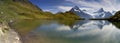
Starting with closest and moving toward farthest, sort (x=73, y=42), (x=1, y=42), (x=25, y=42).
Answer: (x=1, y=42) < (x=25, y=42) < (x=73, y=42)

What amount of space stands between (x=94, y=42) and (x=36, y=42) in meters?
9.19

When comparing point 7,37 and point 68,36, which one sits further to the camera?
point 68,36

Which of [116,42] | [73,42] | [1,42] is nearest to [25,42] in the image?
[73,42]

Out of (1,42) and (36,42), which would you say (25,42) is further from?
(1,42)

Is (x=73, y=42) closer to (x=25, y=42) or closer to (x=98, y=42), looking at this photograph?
(x=98, y=42)

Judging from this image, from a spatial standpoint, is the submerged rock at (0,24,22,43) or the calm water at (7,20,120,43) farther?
the calm water at (7,20,120,43)

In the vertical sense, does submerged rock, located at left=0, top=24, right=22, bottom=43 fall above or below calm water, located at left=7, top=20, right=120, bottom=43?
above

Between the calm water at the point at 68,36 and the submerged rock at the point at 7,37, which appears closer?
the submerged rock at the point at 7,37

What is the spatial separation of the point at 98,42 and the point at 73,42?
4353 mm

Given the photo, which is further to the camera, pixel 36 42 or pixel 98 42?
pixel 98 42

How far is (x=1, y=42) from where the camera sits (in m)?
24.5

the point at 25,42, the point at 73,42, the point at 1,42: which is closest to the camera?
the point at 1,42

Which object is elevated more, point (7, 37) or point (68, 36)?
point (7, 37)

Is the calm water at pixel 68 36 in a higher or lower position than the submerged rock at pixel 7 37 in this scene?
lower
